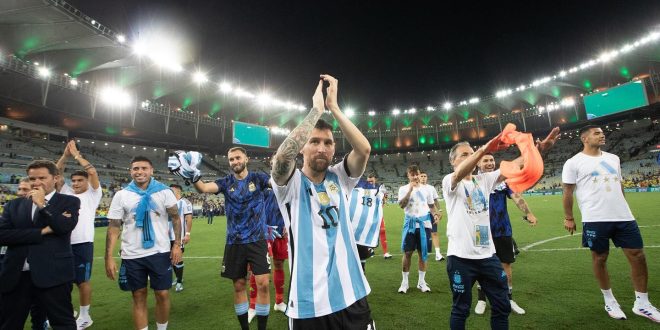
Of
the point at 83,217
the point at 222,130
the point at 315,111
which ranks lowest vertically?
the point at 83,217

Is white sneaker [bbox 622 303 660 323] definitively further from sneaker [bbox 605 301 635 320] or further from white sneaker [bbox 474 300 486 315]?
white sneaker [bbox 474 300 486 315]

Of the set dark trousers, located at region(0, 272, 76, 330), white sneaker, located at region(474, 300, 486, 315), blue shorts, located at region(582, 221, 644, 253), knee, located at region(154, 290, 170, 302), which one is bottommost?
white sneaker, located at region(474, 300, 486, 315)

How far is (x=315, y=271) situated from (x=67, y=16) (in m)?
30.4

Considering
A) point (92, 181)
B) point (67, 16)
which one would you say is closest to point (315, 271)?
point (92, 181)

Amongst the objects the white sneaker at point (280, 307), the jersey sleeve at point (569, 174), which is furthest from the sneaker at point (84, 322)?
the jersey sleeve at point (569, 174)

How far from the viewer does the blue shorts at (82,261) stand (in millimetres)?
5113

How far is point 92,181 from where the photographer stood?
541 centimetres

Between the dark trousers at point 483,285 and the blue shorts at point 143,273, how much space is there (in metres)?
3.58

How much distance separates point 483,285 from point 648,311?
2.71m

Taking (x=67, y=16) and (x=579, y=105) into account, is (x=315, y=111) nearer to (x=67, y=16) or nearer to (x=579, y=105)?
(x=67, y=16)

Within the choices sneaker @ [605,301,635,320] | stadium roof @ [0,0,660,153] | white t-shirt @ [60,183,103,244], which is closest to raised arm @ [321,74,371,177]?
sneaker @ [605,301,635,320]

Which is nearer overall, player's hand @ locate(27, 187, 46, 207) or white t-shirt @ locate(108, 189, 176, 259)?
player's hand @ locate(27, 187, 46, 207)

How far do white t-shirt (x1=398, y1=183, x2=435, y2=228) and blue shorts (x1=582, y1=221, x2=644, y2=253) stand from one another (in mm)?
2720

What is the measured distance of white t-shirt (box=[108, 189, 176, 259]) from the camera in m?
4.18
